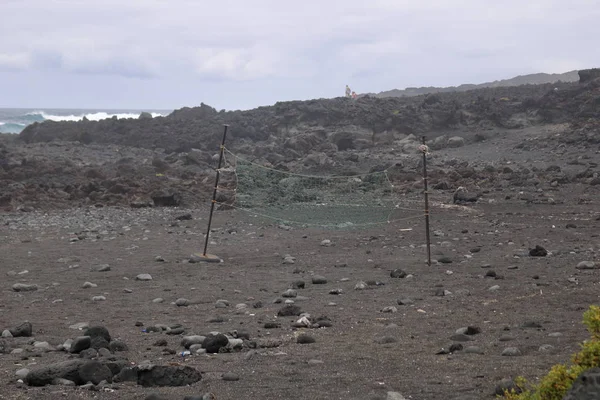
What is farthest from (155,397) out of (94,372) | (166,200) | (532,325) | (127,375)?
(166,200)

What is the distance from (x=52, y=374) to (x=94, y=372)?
0.26 metres

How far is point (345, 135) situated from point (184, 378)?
2890 centimetres

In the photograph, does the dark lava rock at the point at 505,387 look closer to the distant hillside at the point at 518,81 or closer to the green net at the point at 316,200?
the green net at the point at 316,200

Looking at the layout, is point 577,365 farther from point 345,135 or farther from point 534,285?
point 345,135

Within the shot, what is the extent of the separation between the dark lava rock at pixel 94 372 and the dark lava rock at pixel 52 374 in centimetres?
3

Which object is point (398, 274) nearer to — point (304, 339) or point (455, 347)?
point (304, 339)

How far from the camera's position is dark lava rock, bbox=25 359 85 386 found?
4977 millimetres

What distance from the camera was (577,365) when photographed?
307cm

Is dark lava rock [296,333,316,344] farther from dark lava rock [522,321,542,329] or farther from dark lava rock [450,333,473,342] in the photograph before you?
dark lava rock [522,321,542,329]

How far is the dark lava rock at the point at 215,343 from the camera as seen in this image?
Answer: 6.04m

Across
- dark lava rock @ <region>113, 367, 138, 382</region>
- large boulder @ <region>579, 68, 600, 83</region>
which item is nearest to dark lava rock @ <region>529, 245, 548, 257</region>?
dark lava rock @ <region>113, 367, 138, 382</region>

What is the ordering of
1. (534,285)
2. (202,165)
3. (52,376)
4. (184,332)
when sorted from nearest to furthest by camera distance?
(52,376) < (184,332) < (534,285) < (202,165)

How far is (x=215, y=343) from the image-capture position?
6.06m

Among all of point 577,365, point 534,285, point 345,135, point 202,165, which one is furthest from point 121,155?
point 577,365
